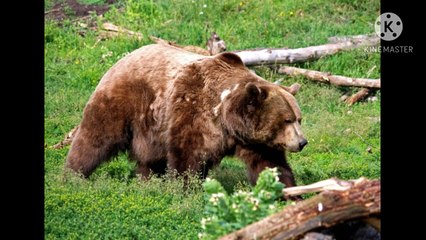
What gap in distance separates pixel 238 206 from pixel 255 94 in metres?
3.45

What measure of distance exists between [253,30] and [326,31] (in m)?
1.42

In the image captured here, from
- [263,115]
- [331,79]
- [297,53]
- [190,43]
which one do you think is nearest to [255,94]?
[263,115]

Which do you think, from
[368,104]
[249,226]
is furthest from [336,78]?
[249,226]

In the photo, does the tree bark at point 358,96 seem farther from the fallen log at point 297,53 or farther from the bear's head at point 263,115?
the bear's head at point 263,115

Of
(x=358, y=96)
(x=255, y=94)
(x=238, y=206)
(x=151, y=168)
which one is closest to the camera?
(x=238, y=206)

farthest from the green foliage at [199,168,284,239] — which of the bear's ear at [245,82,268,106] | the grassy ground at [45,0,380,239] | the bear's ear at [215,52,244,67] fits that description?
the bear's ear at [215,52,244,67]

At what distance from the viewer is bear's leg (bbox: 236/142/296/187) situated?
28.1 ft

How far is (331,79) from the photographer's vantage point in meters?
13.5

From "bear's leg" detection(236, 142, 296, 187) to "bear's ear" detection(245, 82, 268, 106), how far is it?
1.59 feet

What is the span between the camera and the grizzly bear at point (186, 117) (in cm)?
856

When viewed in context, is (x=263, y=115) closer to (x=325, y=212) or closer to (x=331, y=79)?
(x=325, y=212)
